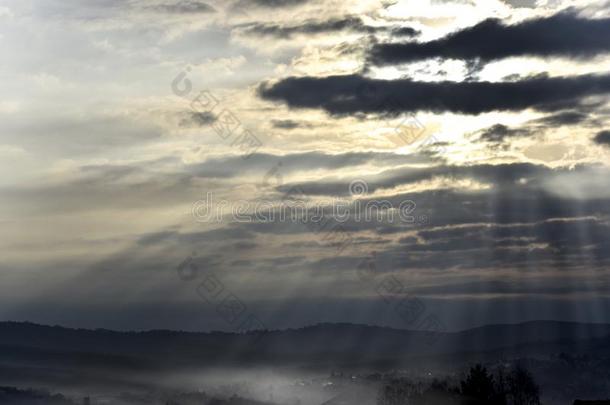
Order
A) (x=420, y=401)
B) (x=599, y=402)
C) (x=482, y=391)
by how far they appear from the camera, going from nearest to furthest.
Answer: (x=599, y=402) → (x=482, y=391) → (x=420, y=401)

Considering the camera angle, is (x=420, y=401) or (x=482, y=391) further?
(x=420, y=401)

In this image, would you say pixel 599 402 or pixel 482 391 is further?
pixel 482 391

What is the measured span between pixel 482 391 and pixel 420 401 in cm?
3221

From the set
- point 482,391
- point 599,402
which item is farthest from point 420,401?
point 599,402

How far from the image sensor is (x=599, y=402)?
354 ft

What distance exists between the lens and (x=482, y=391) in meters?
166

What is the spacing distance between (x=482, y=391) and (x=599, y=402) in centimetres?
5945

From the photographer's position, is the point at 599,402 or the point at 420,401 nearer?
the point at 599,402

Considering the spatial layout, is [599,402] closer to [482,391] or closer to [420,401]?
[482,391]

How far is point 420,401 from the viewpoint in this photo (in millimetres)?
195750

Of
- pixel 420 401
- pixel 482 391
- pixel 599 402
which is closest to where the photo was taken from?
pixel 599 402

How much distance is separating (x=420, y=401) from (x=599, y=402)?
91081mm
